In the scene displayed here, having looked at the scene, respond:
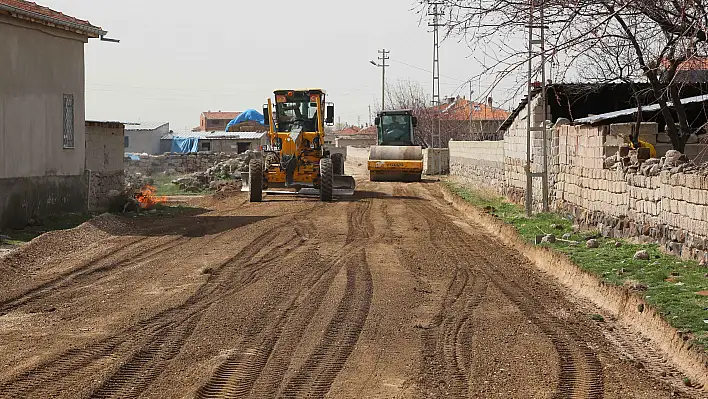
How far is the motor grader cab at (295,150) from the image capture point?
26473mm

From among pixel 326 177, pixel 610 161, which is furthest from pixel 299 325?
pixel 326 177

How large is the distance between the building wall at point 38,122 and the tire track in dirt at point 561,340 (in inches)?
342

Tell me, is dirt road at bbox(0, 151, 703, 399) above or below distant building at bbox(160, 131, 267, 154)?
below

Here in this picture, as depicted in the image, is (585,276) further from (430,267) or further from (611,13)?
(611,13)

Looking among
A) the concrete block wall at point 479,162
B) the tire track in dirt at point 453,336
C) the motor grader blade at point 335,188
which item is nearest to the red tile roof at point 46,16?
the motor grader blade at point 335,188

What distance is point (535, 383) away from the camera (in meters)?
7.22

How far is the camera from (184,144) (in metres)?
77.0

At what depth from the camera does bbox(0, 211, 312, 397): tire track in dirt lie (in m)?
6.95

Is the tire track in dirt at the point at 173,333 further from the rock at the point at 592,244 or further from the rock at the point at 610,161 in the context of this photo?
the rock at the point at 610,161

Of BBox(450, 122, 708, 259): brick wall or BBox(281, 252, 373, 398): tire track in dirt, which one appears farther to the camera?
BBox(450, 122, 708, 259): brick wall

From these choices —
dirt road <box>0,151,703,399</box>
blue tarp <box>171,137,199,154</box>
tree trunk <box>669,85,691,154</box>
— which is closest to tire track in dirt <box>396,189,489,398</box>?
dirt road <box>0,151,703,399</box>

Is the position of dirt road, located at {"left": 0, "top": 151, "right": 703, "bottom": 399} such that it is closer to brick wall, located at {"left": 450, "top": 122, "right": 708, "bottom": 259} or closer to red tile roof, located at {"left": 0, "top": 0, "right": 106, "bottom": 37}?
brick wall, located at {"left": 450, "top": 122, "right": 708, "bottom": 259}

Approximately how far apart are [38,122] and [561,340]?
13868mm

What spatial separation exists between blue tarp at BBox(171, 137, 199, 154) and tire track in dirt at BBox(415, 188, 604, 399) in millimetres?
59159
